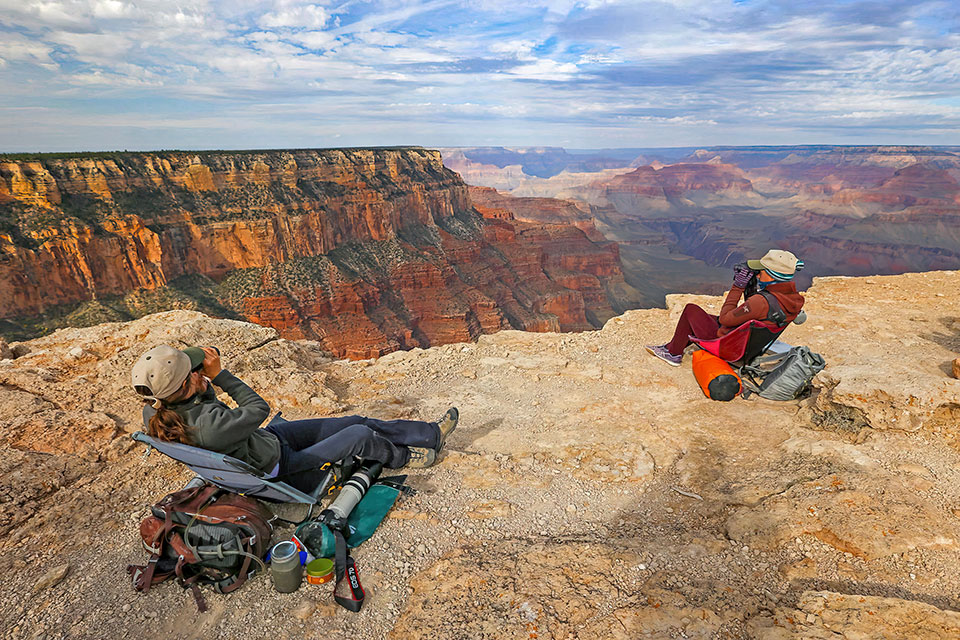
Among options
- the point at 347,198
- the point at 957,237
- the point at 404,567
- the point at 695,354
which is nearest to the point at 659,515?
the point at 404,567

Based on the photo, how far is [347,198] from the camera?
53.0 meters

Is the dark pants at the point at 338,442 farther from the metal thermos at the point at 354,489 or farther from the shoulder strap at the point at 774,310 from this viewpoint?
the shoulder strap at the point at 774,310

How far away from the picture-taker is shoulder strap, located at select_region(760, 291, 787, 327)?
6.07 meters

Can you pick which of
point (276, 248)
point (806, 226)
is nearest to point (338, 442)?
point (276, 248)

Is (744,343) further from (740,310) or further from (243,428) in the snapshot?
(243,428)

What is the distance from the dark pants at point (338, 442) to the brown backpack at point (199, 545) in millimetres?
624

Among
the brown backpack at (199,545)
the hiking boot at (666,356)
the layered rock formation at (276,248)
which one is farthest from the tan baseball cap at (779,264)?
the layered rock formation at (276,248)

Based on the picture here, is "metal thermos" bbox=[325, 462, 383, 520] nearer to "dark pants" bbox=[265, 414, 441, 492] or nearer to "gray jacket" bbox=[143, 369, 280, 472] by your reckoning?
"dark pants" bbox=[265, 414, 441, 492]

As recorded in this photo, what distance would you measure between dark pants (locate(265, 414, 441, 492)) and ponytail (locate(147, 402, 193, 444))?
832 millimetres

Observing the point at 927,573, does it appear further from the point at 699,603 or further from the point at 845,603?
the point at 699,603

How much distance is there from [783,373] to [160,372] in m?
6.50

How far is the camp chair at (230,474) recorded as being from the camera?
3.34 meters

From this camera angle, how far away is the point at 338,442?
13.9 feet

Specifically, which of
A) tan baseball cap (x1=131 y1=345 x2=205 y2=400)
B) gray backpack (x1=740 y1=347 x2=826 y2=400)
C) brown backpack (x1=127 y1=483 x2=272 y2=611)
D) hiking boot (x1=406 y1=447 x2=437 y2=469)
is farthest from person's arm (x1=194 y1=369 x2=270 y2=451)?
gray backpack (x1=740 y1=347 x2=826 y2=400)
